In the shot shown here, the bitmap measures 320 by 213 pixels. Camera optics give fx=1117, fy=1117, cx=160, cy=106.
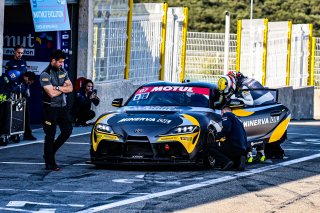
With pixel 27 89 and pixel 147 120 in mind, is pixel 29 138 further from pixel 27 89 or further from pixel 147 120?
pixel 147 120

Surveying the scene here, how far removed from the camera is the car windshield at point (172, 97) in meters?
17.2

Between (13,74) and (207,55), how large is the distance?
15281 millimetres

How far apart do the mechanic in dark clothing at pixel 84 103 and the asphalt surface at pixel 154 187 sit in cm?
622

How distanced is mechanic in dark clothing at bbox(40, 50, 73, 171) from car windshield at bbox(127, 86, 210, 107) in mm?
1519

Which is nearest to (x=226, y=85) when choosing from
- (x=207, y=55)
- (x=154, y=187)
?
(x=154, y=187)

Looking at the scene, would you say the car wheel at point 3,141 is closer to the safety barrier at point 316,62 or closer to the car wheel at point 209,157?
the car wheel at point 209,157

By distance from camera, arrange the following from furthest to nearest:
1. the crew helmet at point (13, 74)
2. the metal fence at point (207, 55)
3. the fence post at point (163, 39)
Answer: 1. the metal fence at point (207, 55)
2. the fence post at point (163, 39)
3. the crew helmet at point (13, 74)

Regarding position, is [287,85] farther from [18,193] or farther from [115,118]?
[18,193]

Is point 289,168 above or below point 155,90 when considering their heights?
below

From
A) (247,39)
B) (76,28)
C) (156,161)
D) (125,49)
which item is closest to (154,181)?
(156,161)

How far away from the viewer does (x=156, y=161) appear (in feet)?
51.6

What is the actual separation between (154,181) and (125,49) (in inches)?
587

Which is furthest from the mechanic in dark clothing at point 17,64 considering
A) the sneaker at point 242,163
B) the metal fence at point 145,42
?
the metal fence at point 145,42

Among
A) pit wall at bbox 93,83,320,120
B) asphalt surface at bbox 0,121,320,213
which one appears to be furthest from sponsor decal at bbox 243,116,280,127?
pit wall at bbox 93,83,320,120
